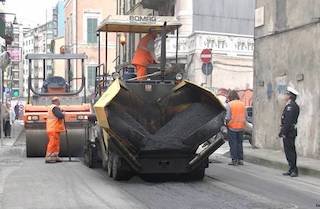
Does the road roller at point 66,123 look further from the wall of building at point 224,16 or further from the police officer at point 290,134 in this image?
the wall of building at point 224,16

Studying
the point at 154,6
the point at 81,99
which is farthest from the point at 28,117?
the point at 154,6

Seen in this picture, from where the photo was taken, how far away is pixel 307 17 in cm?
1512

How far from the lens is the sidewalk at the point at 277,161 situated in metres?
12.7

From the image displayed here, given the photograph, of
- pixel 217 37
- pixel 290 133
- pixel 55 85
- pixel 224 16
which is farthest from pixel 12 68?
pixel 290 133

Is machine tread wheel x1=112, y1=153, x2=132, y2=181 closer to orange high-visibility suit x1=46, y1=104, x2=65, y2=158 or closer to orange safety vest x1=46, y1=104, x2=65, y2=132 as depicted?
orange high-visibility suit x1=46, y1=104, x2=65, y2=158

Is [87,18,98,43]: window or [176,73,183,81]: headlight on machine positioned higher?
[87,18,98,43]: window

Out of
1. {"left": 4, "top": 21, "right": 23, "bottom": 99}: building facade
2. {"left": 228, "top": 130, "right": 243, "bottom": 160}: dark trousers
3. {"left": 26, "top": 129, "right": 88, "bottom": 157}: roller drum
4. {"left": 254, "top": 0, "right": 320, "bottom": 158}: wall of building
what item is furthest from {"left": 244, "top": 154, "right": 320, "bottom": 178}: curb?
{"left": 4, "top": 21, "right": 23, "bottom": 99}: building facade

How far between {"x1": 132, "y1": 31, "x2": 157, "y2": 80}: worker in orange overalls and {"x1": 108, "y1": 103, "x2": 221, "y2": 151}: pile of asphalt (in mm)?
1602

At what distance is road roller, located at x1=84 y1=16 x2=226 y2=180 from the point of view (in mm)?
10438

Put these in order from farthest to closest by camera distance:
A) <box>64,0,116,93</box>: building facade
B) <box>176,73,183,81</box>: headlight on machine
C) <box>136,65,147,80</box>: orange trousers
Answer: <box>64,0,116,93</box>: building facade
<box>136,65,147,80</box>: orange trousers
<box>176,73,183,81</box>: headlight on machine

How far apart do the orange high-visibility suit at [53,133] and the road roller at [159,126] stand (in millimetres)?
3704

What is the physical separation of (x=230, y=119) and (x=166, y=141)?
13.7ft

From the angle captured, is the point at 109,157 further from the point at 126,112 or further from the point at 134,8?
the point at 134,8

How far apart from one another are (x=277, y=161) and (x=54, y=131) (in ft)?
17.6
